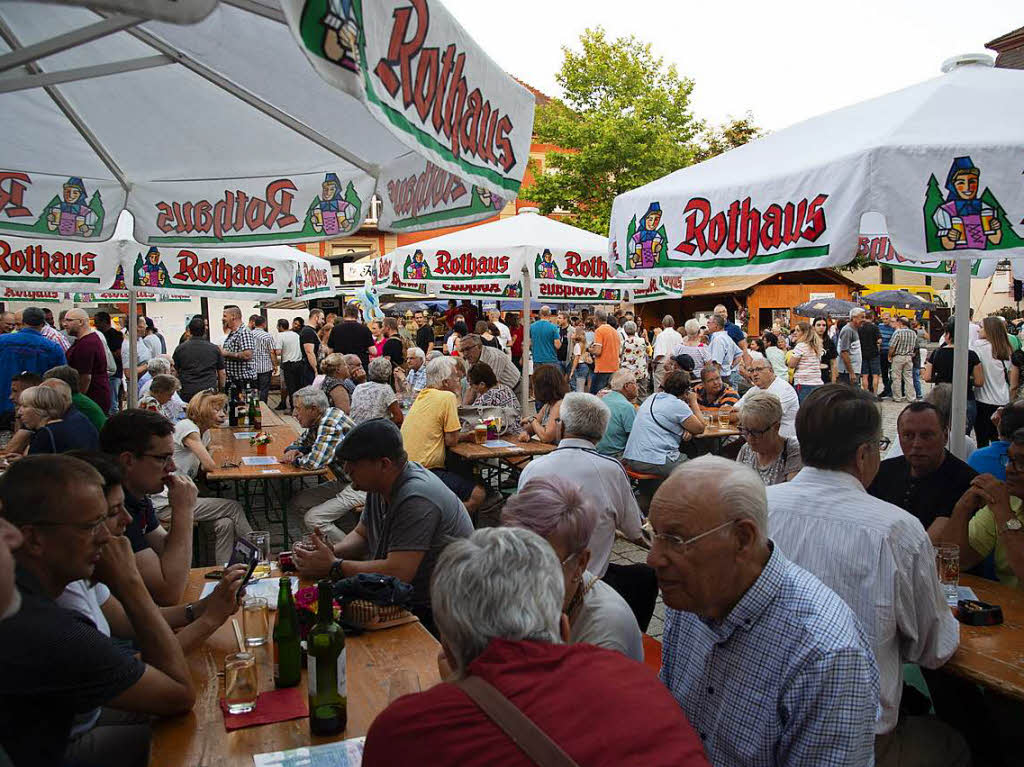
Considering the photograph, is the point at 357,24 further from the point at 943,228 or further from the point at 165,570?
the point at 165,570

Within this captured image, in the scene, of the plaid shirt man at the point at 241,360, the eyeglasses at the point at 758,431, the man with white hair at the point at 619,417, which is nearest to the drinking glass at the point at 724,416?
the man with white hair at the point at 619,417

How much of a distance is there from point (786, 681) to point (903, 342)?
668 inches

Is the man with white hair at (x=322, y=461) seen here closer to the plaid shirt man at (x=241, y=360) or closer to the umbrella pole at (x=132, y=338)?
the umbrella pole at (x=132, y=338)

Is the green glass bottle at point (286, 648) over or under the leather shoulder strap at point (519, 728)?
under

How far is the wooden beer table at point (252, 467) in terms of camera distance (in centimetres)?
609

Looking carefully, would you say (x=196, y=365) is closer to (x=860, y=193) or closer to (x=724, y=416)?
(x=724, y=416)

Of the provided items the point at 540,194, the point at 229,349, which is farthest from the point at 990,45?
the point at 229,349

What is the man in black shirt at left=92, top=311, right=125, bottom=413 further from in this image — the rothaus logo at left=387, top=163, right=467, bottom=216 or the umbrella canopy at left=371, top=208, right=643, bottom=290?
the rothaus logo at left=387, top=163, right=467, bottom=216

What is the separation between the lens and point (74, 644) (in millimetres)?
2059

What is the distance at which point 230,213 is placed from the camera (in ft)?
14.8

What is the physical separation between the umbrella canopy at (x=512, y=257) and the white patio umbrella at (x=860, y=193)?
4.42 meters

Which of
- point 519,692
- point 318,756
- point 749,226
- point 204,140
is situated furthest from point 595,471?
point 519,692

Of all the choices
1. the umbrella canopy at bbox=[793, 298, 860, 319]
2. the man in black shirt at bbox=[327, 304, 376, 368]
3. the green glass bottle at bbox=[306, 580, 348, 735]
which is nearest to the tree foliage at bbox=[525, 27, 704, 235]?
the umbrella canopy at bbox=[793, 298, 860, 319]

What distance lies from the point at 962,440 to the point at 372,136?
3534mm
